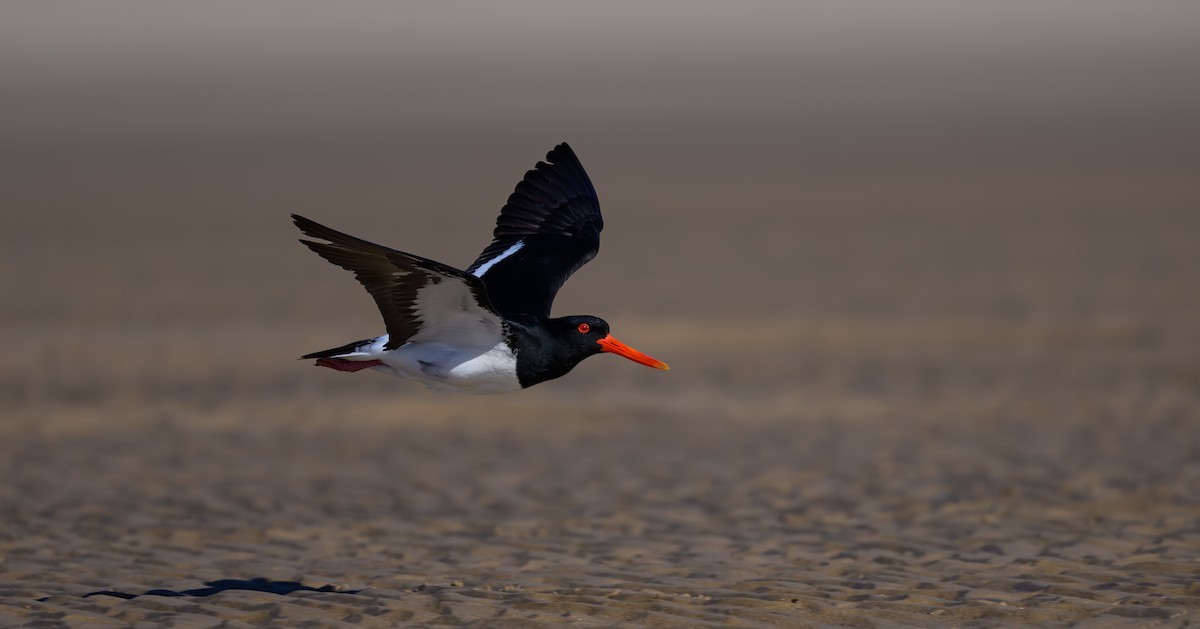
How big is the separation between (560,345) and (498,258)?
1.73 m

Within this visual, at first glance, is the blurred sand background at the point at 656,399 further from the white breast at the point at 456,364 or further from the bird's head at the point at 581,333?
the bird's head at the point at 581,333

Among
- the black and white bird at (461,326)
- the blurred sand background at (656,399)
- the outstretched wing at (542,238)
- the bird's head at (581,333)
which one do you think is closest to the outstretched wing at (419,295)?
the black and white bird at (461,326)

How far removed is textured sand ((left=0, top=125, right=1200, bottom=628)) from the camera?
891 cm

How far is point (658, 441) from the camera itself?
13.5 meters

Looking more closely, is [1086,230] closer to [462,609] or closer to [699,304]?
[699,304]

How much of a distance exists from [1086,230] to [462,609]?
64.6ft

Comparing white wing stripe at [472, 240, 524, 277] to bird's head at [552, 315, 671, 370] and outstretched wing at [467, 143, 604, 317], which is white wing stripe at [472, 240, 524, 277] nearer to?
outstretched wing at [467, 143, 604, 317]

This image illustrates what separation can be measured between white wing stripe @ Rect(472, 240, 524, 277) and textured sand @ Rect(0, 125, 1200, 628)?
5.60 feet

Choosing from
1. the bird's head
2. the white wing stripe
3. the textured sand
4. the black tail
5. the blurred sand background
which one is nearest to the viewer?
the black tail

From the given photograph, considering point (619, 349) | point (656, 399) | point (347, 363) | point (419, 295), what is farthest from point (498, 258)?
point (656, 399)

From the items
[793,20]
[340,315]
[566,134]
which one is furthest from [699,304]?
[793,20]

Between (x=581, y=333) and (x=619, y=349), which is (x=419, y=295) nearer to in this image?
(x=581, y=333)

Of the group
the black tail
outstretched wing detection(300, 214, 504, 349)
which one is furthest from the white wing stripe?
outstretched wing detection(300, 214, 504, 349)

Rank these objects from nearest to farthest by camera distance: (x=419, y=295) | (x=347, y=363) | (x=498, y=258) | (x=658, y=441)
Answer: (x=419, y=295) → (x=347, y=363) → (x=498, y=258) → (x=658, y=441)
